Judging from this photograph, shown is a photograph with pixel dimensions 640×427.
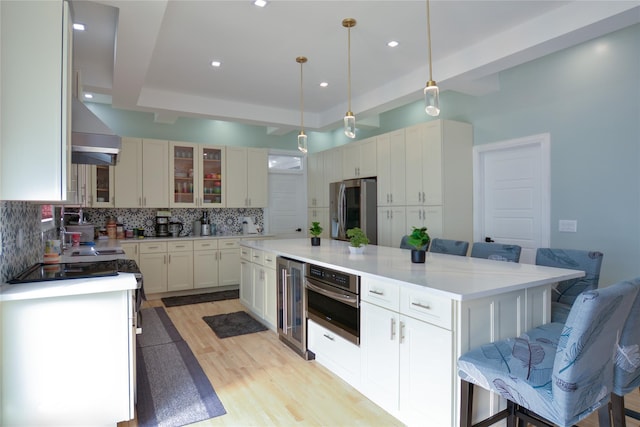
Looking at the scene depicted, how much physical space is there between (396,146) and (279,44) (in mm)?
2037

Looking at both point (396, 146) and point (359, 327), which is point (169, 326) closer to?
point (359, 327)

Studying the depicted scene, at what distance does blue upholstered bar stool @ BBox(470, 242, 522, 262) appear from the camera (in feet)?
9.35

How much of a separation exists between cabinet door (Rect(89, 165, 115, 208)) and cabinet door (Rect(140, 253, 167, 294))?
0.89 meters

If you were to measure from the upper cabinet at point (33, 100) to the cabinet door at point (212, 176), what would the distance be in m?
3.92

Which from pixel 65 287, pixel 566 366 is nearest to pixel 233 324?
pixel 65 287

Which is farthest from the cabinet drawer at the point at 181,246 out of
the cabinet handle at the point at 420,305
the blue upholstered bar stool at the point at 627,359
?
the blue upholstered bar stool at the point at 627,359

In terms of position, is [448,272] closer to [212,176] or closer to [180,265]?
[180,265]

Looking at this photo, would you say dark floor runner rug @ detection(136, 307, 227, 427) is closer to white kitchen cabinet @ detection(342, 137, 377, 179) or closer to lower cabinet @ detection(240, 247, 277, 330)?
lower cabinet @ detection(240, 247, 277, 330)

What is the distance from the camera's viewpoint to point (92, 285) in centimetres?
189

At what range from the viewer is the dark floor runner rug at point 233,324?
369 centimetres

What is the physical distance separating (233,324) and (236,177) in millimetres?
2721

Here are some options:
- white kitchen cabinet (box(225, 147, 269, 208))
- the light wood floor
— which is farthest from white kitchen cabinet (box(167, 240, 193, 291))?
the light wood floor

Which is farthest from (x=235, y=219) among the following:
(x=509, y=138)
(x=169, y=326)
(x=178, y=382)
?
(x=509, y=138)

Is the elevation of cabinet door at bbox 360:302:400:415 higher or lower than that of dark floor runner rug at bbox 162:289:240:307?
higher
